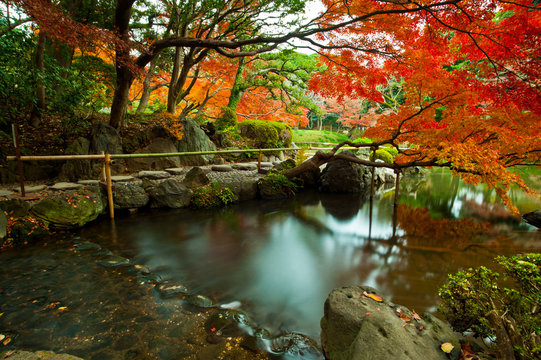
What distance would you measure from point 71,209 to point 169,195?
212cm

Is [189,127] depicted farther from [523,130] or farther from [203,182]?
[523,130]

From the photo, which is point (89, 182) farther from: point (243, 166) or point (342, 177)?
point (342, 177)

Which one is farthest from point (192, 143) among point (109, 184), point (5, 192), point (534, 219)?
point (534, 219)

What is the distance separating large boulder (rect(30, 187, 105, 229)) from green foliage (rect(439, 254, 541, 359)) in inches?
236

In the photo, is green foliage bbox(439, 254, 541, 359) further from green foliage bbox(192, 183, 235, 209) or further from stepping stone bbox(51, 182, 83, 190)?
stepping stone bbox(51, 182, 83, 190)

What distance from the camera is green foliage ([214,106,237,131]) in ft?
39.0

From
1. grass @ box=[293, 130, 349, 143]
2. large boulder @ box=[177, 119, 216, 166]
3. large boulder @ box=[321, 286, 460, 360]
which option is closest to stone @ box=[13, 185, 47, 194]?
large boulder @ box=[177, 119, 216, 166]

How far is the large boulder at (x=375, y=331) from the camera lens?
1.61m

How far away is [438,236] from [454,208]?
3651 millimetres

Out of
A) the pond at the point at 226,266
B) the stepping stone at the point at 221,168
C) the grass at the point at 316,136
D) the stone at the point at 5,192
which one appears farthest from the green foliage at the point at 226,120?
the grass at the point at 316,136

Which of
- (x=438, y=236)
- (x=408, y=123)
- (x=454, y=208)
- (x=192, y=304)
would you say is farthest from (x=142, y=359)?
(x=454, y=208)

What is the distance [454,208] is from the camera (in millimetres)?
8477

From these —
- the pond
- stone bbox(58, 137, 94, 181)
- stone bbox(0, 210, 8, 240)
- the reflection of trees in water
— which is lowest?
the reflection of trees in water

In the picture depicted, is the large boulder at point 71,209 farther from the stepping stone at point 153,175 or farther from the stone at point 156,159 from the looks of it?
the stone at point 156,159
